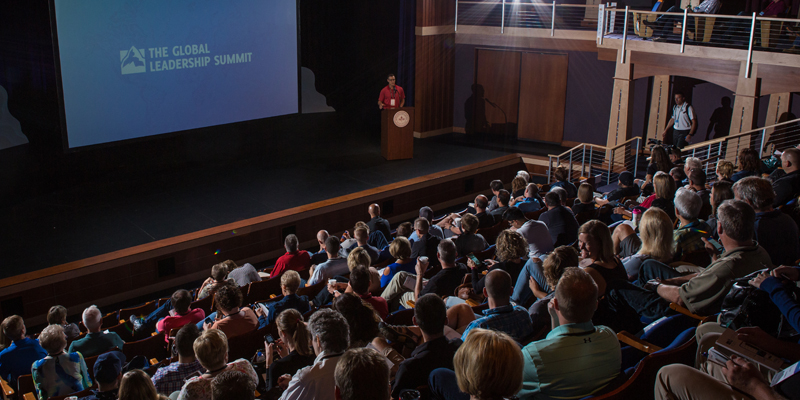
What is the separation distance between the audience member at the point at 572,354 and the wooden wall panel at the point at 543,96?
1046 centimetres

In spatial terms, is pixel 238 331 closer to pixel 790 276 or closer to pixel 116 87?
pixel 790 276

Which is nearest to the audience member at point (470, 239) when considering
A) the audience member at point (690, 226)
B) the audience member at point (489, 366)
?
the audience member at point (690, 226)

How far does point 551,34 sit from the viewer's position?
38.0 feet

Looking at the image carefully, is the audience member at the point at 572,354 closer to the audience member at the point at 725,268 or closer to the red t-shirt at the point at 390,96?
the audience member at the point at 725,268

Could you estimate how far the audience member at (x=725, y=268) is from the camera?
2.77 metres

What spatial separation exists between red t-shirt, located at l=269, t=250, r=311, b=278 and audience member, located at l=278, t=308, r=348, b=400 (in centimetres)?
315

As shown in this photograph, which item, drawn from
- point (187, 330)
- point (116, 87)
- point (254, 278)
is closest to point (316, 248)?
point (254, 278)

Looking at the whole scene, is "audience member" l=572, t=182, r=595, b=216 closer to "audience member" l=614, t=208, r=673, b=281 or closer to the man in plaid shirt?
"audience member" l=614, t=208, r=673, b=281

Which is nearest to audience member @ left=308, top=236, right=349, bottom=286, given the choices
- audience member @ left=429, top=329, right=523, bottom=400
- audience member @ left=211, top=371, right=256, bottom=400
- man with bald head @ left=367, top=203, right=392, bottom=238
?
man with bald head @ left=367, top=203, right=392, bottom=238

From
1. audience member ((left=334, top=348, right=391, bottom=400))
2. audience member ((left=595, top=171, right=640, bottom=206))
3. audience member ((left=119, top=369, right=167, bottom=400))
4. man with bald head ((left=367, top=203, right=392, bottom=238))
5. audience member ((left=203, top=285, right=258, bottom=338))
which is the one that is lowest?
man with bald head ((left=367, top=203, right=392, bottom=238))

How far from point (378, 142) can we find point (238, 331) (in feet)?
25.9

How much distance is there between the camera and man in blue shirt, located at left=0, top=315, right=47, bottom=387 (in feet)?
13.2

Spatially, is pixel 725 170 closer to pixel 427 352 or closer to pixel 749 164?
pixel 749 164

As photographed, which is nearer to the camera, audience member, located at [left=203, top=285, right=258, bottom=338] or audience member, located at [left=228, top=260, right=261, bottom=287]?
audience member, located at [left=203, top=285, right=258, bottom=338]
